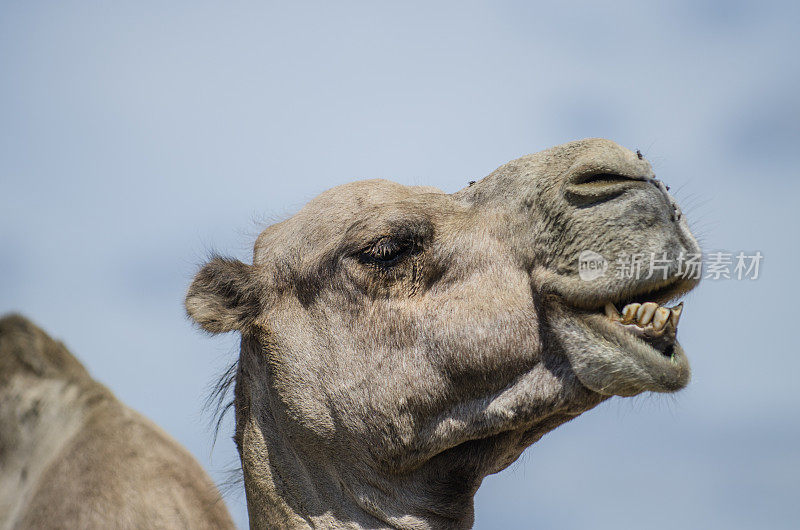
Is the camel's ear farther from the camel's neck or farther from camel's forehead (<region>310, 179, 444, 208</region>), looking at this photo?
camel's forehead (<region>310, 179, 444, 208</region>)

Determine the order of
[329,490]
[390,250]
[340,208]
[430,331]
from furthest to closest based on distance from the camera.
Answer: [340,208] < [329,490] < [390,250] < [430,331]

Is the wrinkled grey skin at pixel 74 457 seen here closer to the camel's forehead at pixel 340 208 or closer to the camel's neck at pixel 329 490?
the camel's neck at pixel 329 490

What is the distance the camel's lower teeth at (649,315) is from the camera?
12.0 ft

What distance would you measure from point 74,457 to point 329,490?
1.71 m

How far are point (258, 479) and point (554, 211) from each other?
89.1 inches

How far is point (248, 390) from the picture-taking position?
494cm

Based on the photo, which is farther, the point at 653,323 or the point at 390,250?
the point at 390,250

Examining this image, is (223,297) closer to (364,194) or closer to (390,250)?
(364,194)

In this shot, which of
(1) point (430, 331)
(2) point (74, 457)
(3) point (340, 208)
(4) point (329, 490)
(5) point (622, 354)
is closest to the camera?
(5) point (622, 354)

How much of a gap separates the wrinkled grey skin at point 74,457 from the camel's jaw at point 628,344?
263 cm

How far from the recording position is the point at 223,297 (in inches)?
193

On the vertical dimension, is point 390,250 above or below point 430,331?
above

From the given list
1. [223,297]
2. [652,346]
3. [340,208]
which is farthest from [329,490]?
[652,346]

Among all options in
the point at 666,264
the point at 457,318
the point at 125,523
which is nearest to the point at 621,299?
the point at 666,264
